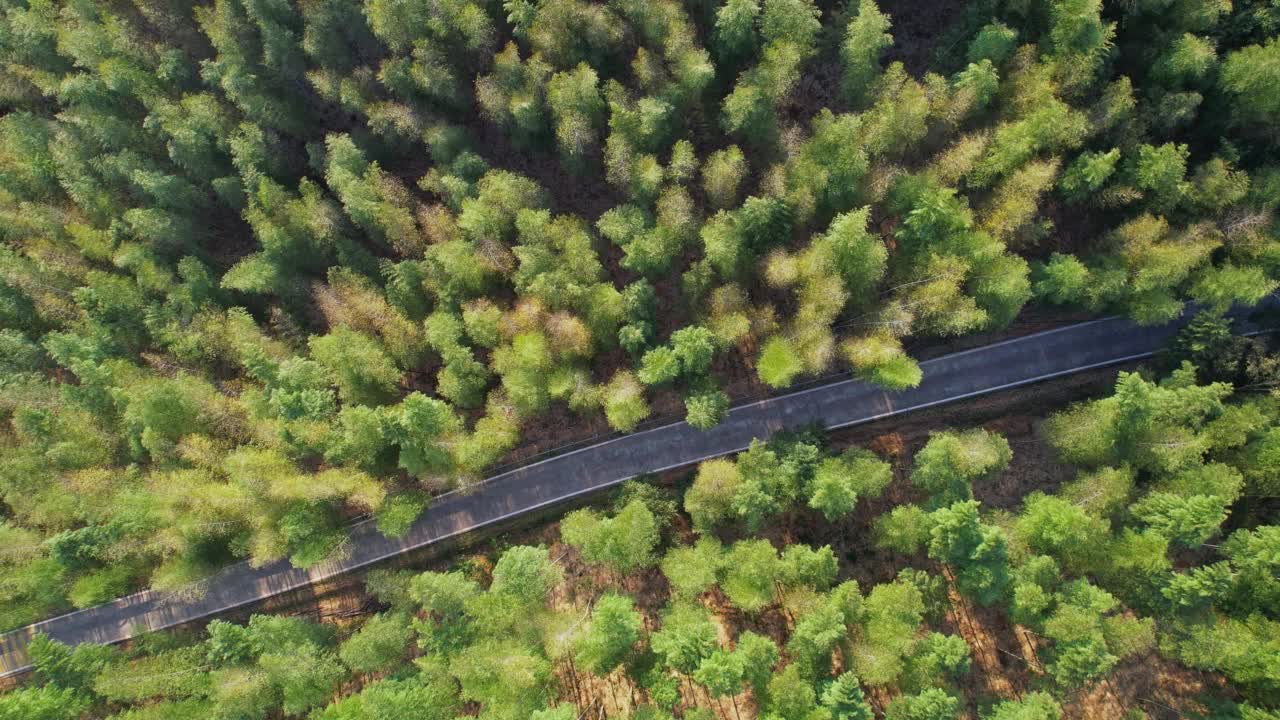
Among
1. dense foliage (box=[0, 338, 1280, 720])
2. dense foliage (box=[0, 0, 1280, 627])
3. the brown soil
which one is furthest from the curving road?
dense foliage (box=[0, 338, 1280, 720])

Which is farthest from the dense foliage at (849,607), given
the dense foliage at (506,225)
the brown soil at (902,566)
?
the dense foliage at (506,225)

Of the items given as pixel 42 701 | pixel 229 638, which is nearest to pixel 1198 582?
pixel 229 638

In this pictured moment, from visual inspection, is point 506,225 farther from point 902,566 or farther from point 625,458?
point 902,566

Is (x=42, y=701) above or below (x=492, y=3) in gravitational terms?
below

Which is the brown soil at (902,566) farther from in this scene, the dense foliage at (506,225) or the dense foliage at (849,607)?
the dense foliage at (506,225)

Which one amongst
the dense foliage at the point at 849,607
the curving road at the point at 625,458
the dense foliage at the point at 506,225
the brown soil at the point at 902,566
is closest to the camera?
the dense foliage at the point at 849,607

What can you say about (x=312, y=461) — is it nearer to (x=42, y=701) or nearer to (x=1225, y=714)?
(x=42, y=701)
